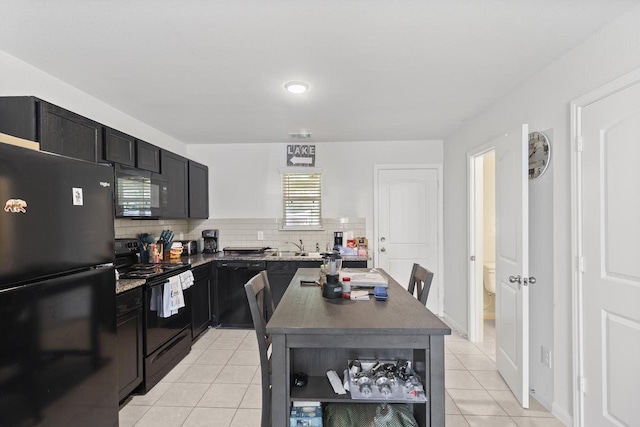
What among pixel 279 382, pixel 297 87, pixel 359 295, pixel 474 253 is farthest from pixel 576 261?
pixel 297 87

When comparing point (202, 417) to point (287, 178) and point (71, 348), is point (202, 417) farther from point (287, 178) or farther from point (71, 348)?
point (287, 178)

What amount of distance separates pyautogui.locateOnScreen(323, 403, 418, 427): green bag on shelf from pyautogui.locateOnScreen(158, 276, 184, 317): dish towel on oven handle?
176cm

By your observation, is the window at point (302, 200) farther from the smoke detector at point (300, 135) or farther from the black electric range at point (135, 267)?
Result: the black electric range at point (135, 267)

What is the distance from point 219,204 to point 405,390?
12.5 feet

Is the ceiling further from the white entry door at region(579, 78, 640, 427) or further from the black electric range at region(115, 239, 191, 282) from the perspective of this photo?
the black electric range at region(115, 239, 191, 282)

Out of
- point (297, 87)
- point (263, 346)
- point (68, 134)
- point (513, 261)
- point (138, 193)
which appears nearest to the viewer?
point (263, 346)

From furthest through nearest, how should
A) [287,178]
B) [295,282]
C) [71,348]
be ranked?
[287,178]
[295,282]
[71,348]

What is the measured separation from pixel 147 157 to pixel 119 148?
439 millimetres

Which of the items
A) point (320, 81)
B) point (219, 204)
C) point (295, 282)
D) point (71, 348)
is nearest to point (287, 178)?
point (219, 204)

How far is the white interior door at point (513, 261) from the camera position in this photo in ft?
7.53

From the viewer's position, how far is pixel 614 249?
69.2 inches

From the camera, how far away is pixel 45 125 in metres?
2.00

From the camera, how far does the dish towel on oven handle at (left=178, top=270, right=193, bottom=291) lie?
308 cm

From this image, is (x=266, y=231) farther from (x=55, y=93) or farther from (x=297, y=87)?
(x=55, y=93)
